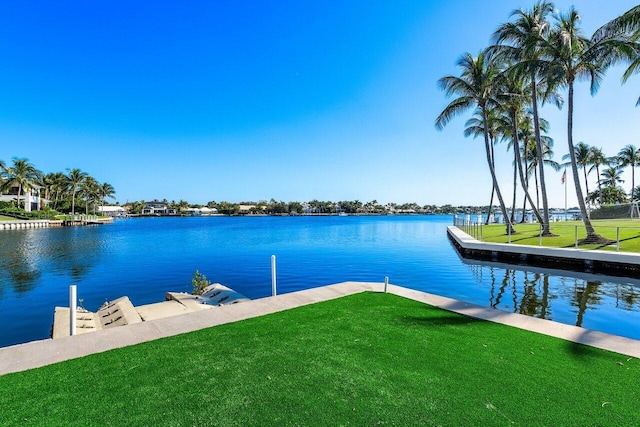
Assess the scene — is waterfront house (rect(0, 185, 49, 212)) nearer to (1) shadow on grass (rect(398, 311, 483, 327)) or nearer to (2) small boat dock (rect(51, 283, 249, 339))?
(2) small boat dock (rect(51, 283, 249, 339))

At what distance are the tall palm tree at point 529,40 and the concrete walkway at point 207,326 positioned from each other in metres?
16.9

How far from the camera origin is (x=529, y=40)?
17516 mm

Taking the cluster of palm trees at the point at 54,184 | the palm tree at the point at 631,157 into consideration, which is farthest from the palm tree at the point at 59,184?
the palm tree at the point at 631,157

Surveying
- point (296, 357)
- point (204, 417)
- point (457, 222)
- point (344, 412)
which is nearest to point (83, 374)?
point (204, 417)

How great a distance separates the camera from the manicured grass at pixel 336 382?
302cm

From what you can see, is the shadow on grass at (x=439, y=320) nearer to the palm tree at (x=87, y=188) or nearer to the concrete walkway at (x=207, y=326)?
the concrete walkway at (x=207, y=326)

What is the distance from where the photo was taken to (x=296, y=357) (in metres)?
4.23

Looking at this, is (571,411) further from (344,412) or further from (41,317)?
(41,317)

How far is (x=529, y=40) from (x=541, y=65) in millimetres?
1590

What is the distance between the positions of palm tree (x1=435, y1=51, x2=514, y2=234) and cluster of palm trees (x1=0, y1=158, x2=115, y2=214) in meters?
75.2

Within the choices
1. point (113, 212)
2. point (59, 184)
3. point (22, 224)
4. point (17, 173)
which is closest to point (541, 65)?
point (22, 224)

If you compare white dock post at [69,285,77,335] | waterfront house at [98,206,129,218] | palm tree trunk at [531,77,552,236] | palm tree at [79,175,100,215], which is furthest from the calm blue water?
waterfront house at [98,206,129,218]

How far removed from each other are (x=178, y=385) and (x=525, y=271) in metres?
14.2

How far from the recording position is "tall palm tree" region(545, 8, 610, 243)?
1570 cm
